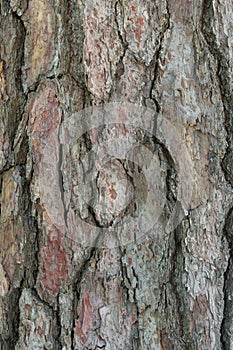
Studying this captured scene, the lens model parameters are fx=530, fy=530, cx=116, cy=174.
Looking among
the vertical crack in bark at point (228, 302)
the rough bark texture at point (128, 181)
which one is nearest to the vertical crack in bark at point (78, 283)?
the rough bark texture at point (128, 181)

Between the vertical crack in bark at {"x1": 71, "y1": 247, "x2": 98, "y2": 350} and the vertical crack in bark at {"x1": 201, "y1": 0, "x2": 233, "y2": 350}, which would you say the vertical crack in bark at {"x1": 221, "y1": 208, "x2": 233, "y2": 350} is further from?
the vertical crack in bark at {"x1": 71, "y1": 247, "x2": 98, "y2": 350}

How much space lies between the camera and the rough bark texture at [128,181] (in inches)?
36.5

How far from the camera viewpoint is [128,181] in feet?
3.06

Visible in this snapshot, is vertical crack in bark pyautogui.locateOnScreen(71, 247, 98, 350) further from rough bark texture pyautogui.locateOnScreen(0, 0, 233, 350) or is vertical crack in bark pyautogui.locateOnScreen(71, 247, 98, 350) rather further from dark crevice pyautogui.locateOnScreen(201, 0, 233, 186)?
dark crevice pyautogui.locateOnScreen(201, 0, 233, 186)

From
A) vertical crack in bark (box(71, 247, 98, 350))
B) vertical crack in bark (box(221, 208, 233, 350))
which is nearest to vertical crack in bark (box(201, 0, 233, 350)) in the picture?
vertical crack in bark (box(221, 208, 233, 350))

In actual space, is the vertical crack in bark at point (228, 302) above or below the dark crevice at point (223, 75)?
below

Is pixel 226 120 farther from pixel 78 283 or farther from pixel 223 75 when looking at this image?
pixel 78 283


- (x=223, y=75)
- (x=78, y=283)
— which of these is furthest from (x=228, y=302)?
(x=223, y=75)

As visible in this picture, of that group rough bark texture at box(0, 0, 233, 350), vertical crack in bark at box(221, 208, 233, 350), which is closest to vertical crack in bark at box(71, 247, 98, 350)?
rough bark texture at box(0, 0, 233, 350)

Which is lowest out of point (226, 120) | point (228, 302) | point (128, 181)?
point (228, 302)

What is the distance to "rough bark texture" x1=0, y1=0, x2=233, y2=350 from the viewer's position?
927 millimetres

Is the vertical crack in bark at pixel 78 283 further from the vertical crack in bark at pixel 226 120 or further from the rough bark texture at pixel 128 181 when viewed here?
the vertical crack in bark at pixel 226 120

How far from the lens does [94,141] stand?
36.5 inches

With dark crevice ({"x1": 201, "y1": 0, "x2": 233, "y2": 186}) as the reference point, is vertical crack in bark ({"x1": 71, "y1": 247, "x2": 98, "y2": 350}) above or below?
below
